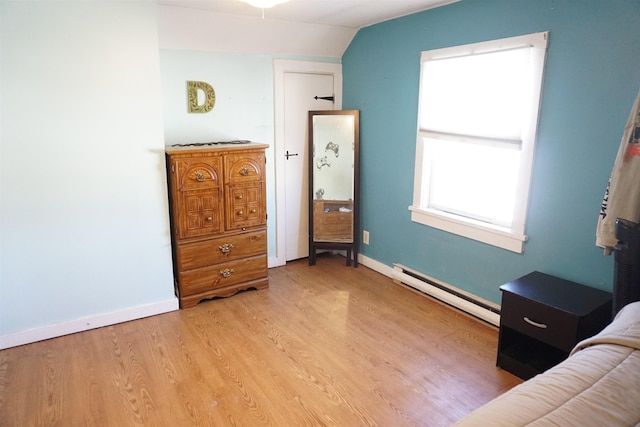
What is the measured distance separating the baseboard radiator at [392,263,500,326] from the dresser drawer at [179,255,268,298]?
3.87 feet

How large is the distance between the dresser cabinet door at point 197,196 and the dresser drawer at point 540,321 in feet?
6.90

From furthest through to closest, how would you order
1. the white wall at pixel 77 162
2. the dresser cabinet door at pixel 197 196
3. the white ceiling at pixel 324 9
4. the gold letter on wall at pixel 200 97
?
1. the gold letter on wall at pixel 200 97
2. the dresser cabinet door at pixel 197 196
3. the white ceiling at pixel 324 9
4. the white wall at pixel 77 162

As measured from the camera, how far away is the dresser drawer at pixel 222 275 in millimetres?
3336

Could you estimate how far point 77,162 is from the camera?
2799 mm

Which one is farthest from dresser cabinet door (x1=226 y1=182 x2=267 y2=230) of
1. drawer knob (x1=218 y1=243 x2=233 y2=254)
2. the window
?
the window

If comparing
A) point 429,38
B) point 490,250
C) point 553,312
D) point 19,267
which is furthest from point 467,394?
point 19,267

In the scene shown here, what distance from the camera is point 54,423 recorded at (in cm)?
215

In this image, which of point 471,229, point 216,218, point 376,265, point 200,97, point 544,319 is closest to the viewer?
point 544,319

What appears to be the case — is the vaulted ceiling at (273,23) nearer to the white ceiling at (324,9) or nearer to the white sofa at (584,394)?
the white ceiling at (324,9)

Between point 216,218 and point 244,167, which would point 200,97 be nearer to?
point 244,167

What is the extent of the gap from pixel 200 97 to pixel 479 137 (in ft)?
7.21

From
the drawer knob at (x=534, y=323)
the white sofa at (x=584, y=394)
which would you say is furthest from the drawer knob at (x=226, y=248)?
the white sofa at (x=584, y=394)

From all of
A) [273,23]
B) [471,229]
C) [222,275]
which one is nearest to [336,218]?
[222,275]

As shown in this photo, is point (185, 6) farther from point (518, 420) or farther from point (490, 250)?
point (518, 420)
